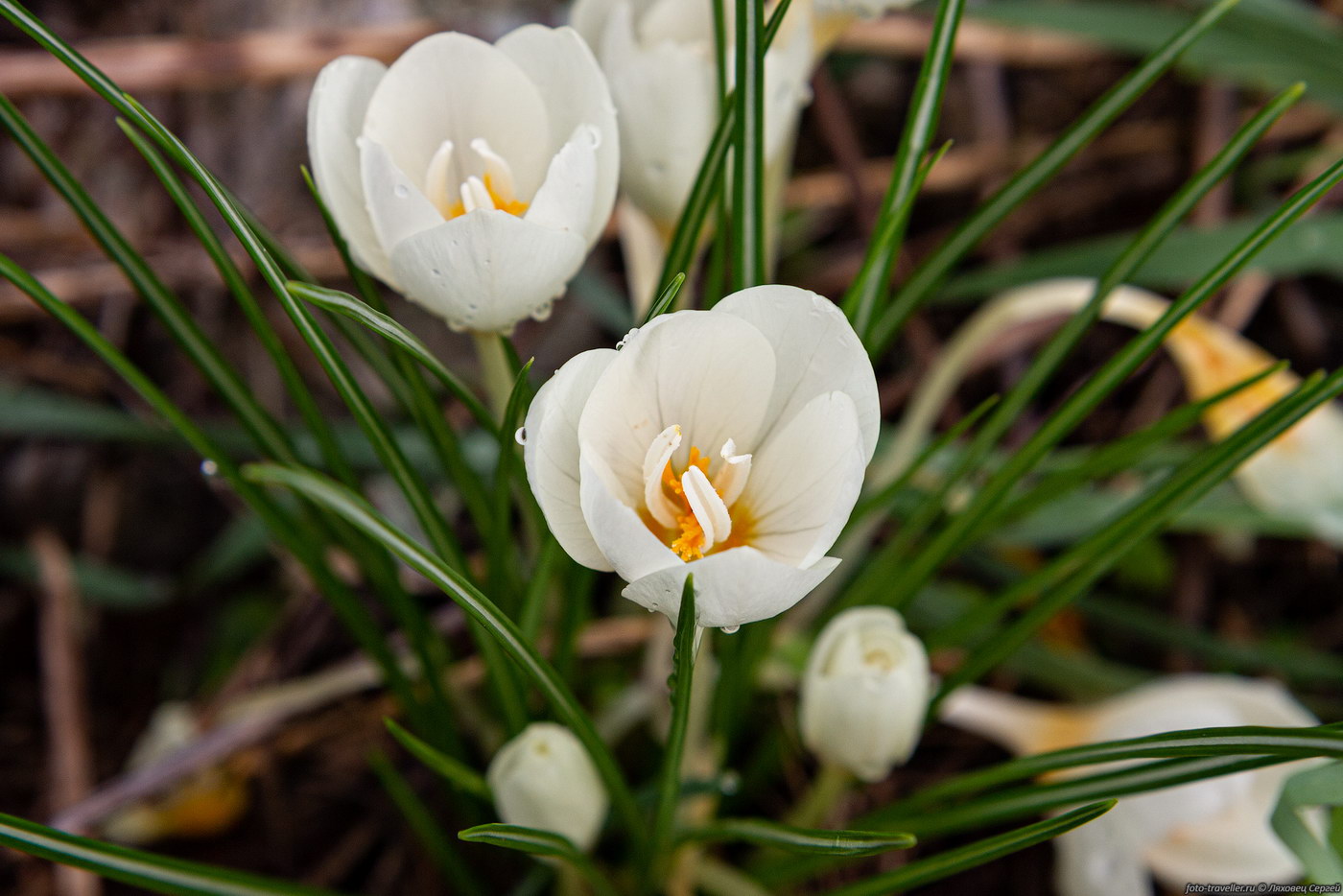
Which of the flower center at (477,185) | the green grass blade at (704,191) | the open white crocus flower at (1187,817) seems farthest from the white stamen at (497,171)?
the open white crocus flower at (1187,817)

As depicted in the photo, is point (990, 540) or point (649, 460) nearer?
point (649, 460)

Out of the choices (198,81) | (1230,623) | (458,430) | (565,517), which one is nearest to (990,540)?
(1230,623)

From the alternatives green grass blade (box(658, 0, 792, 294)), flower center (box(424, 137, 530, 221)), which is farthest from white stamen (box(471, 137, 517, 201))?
green grass blade (box(658, 0, 792, 294))

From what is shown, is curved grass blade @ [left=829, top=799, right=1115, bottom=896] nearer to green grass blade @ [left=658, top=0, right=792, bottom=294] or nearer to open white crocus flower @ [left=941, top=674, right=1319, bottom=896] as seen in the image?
open white crocus flower @ [left=941, top=674, right=1319, bottom=896]

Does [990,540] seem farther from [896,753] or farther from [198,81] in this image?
[198,81]

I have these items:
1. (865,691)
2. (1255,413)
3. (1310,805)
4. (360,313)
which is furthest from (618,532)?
(1255,413)

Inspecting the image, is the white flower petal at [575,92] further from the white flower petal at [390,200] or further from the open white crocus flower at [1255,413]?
the open white crocus flower at [1255,413]
